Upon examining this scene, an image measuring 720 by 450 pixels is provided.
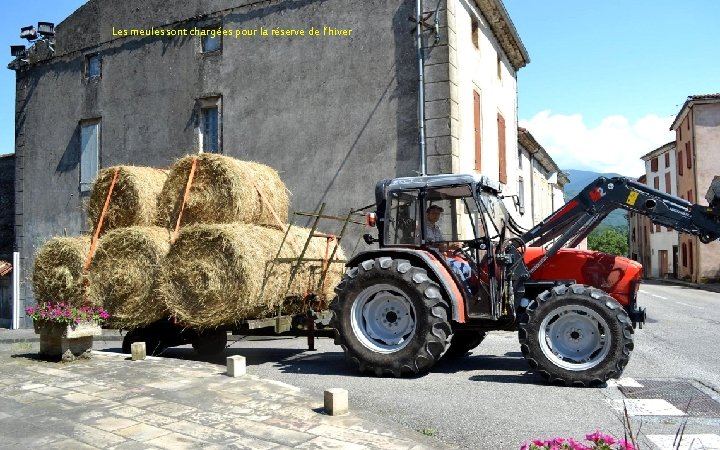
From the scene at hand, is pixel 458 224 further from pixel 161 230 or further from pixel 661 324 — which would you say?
pixel 661 324

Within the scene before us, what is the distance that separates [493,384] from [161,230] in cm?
464

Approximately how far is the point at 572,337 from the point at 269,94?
9123 mm

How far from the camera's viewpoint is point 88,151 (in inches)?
631

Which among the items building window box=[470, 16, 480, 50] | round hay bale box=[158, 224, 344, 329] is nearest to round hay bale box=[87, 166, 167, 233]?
round hay bale box=[158, 224, 344, 329]

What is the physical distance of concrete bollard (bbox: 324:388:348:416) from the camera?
4.72m

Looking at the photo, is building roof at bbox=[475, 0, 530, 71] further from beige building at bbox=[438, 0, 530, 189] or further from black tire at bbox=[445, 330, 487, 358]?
black tire at bbox=[445, 330, 487, 358]

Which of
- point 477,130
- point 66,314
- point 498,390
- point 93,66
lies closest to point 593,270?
point 498,390

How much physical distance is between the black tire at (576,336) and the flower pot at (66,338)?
5097mm

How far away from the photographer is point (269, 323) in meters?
7.07

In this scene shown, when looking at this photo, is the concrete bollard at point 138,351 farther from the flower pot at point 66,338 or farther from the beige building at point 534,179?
the beige building at point 534,179

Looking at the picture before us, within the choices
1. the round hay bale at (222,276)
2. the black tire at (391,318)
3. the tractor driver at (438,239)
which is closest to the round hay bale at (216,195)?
the round hay bale at (222,276)

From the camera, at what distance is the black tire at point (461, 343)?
758 centimetres

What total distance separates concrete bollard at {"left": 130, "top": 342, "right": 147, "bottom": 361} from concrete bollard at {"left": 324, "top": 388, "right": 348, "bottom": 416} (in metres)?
3.42

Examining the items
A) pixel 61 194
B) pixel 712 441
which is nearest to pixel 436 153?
pixel 712 441
